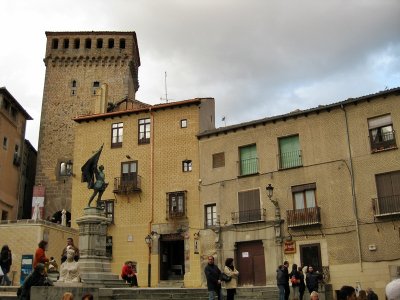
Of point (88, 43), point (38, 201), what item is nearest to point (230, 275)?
point (38, 201)

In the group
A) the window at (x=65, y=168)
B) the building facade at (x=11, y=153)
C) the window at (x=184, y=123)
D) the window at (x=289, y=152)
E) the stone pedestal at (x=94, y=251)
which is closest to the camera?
the stone pedestal at (x=94, y=251)

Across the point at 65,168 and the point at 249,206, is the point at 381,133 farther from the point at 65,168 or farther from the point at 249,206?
the point at 65,168

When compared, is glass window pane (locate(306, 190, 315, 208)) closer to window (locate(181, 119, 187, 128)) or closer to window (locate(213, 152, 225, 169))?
window (locate(213, 152, 225, 169))

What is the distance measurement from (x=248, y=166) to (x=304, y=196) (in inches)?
167

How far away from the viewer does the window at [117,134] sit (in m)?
36.0

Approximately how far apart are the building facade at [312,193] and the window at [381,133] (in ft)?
0.17

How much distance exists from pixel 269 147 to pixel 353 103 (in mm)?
5568

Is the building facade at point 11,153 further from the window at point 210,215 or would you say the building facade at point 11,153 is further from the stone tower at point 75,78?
the window at point 210,215

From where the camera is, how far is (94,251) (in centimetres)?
1859

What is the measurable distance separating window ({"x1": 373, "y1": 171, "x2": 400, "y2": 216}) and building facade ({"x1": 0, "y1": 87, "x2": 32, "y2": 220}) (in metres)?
26.9

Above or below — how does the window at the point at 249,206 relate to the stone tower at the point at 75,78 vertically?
below

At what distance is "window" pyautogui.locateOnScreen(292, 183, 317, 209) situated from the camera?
28.3 meters

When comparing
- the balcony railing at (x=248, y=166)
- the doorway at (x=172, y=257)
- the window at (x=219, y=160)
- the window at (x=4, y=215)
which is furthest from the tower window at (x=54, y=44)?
the balcony railing at (x=248, y=166)

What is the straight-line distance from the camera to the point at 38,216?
1614 inches
